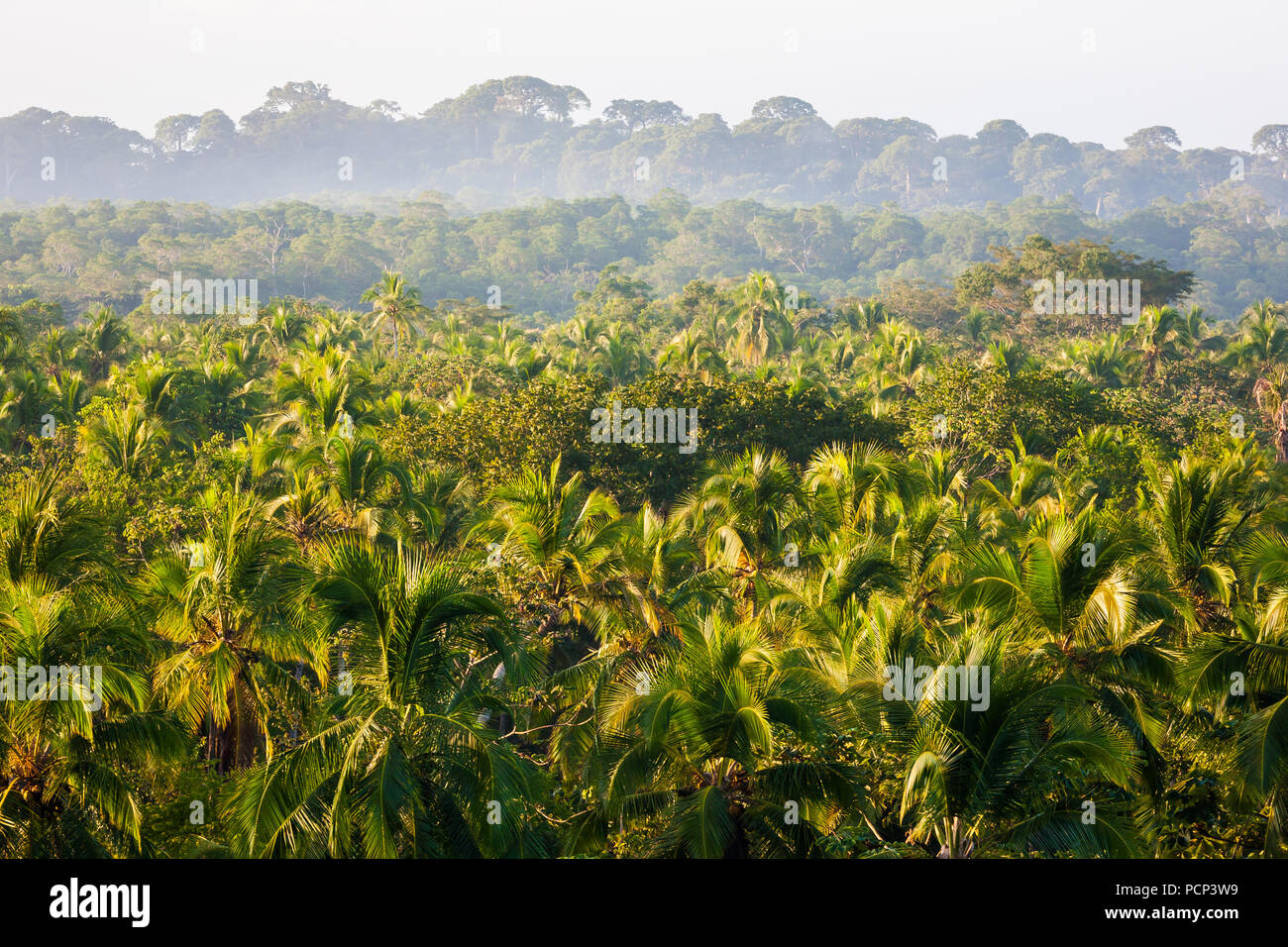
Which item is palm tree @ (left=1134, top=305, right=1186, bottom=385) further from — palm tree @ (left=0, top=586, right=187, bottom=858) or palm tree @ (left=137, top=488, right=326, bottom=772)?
palm tree @ (left=0, top=586, right=187, bottom=858)

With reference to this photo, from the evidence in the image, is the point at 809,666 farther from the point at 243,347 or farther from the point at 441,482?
the point at 243,347

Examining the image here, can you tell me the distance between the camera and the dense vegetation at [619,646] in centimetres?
1098

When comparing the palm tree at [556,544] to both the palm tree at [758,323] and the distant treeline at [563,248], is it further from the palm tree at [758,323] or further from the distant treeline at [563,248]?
the distant treeline at [563,248]

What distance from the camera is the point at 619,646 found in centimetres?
1778

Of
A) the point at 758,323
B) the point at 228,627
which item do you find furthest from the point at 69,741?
the point at 758,323

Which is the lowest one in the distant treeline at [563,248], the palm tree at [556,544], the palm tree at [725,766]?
the palm tree at [725,766]

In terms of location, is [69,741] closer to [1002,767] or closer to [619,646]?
[619,646]

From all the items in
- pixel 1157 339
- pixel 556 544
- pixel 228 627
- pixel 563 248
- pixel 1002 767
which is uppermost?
pixel 563 248

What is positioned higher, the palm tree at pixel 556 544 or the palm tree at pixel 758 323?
the palm tree at pixel 758 323

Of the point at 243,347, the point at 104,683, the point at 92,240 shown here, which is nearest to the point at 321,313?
the point at 243,347

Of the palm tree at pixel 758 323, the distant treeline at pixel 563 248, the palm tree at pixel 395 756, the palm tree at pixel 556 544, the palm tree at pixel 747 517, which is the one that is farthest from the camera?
the distant treeline at pixel 563 248

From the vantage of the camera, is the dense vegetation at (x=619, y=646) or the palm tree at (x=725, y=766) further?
the palm tree at (x=725, y=766)

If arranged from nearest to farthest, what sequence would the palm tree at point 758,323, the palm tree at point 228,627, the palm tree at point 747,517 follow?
the palm tree at point 228,627 → the palm tree at point 747,517 → the palm tree at point 758,323

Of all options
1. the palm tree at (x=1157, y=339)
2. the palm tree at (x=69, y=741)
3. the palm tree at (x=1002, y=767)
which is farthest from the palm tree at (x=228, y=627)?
the palm tree at (x=1157, y=339)
